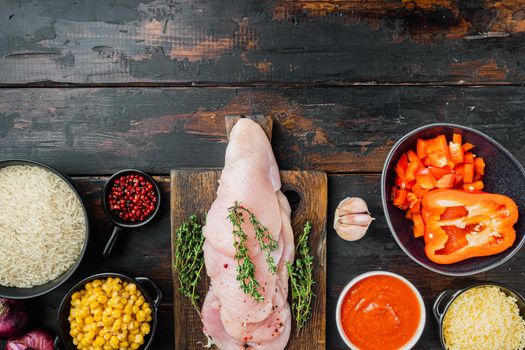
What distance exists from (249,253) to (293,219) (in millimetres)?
250

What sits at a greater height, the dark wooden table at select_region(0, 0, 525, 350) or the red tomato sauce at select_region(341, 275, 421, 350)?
the dark wooden table at select_region(0, 0, 525, 350)

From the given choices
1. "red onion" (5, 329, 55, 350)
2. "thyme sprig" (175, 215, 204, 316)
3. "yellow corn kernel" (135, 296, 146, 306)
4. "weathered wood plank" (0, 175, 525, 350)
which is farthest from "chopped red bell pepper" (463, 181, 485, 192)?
"red onion" (5, 329, 55, 350)

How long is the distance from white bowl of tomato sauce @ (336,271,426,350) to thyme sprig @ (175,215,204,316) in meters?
0.58

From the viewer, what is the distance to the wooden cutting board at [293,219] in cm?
210

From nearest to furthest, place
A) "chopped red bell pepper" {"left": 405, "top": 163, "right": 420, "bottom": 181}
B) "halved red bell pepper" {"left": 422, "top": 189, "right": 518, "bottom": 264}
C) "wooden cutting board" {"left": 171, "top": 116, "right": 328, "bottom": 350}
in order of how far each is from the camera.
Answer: "halved red bell pepper" {"left": 422, "top": 189, "right": 518, "bottom": 264} < "chopped red bell pepper" {"left": 405, "top": 163, "right": 420, "bottom": 181} < "wooden cutting board" {"left": 171, "top": 116, "right": 328, "bottom": 350}

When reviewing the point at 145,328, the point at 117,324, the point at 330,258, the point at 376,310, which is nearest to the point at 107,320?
the point at 117,324

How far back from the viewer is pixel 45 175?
198 cm

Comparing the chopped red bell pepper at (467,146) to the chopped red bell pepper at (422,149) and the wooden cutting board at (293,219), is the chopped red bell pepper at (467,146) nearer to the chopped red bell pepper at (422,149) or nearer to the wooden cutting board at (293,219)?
the chopped red bell pepper at (422,149)

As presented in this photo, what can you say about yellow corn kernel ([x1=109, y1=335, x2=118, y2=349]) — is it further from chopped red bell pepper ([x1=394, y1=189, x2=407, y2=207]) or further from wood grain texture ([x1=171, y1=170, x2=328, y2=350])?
chopped red bell pepper ([x1=394, y1=189, x2=407, y2=207])

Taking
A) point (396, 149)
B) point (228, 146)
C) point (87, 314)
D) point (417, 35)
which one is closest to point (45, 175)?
point (87, 314)

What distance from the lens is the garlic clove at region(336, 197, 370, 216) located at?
213cm

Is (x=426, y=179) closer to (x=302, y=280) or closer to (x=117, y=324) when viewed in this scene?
(x=302, y=280)

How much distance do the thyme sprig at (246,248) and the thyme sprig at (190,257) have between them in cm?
18

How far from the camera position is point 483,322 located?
2037 mm
